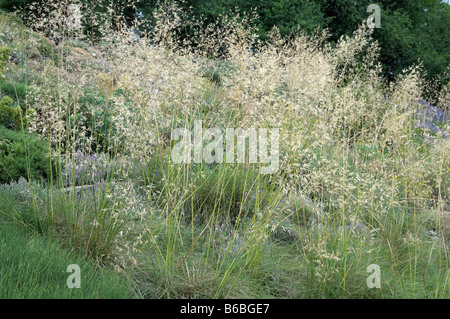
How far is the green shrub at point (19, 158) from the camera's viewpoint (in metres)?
3.71

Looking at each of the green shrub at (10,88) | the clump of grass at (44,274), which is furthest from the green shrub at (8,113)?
the clump of grass at (44,274)

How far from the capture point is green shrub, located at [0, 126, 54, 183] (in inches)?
146

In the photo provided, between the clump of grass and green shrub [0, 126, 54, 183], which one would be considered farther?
green shrub [0, 126, 54, 183]

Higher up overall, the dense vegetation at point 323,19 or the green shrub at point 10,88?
the dense vegetation at point 323,19

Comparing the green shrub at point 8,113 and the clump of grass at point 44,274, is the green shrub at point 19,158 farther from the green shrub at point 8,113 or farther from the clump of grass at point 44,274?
the clump of grass at point 44,274

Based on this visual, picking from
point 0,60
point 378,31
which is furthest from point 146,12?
point 0,60

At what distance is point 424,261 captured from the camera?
3.13m

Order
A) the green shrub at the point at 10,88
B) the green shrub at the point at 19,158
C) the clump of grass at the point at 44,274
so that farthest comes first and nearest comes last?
the green shrub at the point at 10,88 < the green shrub at the point at 19,158 < the clump of grass at the point at 44,274

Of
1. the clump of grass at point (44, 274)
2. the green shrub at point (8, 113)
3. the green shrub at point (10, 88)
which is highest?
the green shrub at point (10, 88)

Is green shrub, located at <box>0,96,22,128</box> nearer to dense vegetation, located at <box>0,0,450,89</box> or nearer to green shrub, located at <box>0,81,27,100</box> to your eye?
green shrub, located at <box>0,81,27,100</box>

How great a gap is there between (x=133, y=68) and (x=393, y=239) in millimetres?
2641

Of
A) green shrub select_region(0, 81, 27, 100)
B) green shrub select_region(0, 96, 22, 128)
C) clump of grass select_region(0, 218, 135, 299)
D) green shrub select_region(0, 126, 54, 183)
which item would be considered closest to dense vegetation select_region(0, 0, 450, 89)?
green shrub select_region(0, 81, 27, 100)
